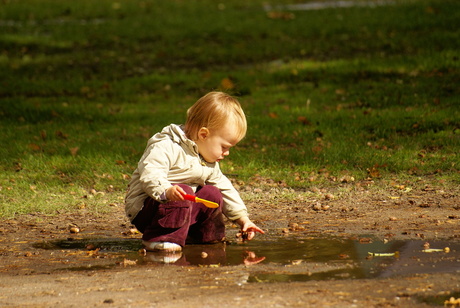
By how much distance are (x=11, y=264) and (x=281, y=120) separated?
5005mm

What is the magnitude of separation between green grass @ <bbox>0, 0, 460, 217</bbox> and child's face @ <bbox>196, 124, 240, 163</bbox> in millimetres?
1800

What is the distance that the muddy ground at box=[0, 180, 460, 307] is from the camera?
11.1 feet

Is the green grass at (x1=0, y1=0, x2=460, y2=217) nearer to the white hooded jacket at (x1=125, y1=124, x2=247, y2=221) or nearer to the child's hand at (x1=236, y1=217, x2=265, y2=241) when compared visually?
the white hooded jacket at (x1=125, y1=124, x2=247, y2=221)

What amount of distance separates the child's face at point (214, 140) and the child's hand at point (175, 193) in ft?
1.48

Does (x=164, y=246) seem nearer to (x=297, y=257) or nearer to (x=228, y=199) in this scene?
(x=228, y=199)

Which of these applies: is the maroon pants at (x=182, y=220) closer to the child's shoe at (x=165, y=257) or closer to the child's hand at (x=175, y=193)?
the child's shoe at (x=165, y=257)

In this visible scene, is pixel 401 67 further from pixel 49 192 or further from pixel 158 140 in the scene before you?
pixel 158 140

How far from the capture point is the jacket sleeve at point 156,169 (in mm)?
4258

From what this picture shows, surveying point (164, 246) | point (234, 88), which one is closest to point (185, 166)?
point (164, 246)

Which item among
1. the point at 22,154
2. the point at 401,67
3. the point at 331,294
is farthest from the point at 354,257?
the point at 401,67

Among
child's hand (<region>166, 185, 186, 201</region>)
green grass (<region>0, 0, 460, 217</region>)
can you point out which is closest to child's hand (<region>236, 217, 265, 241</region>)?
child's hand (<region>166, 185, 186, 201</region>)

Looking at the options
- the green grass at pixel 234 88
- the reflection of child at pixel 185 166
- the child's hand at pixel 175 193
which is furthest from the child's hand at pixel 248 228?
the green grass at pixel 234 88

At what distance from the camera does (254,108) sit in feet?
31.6

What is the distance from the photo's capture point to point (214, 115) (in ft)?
14.7
